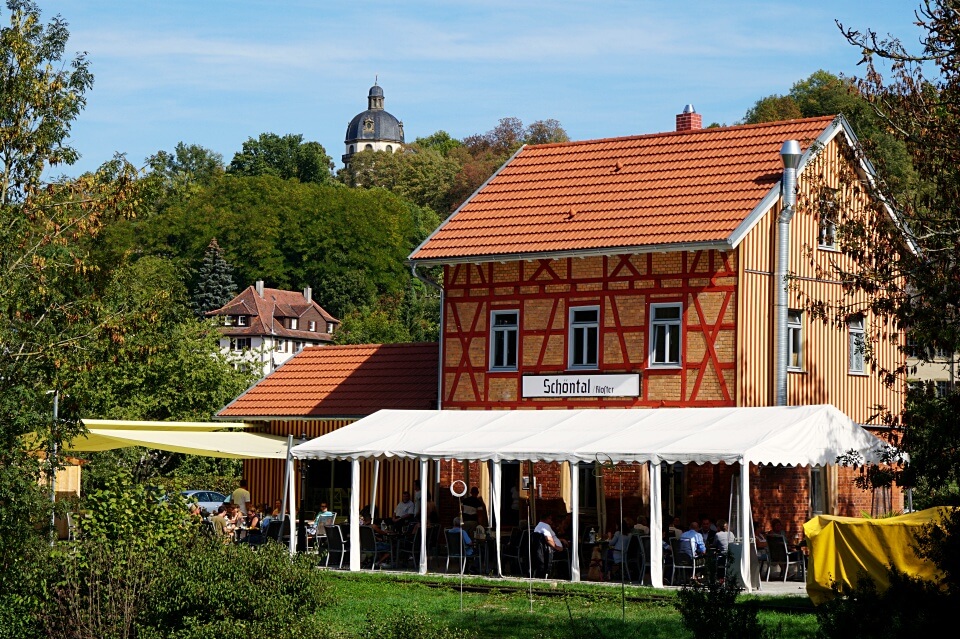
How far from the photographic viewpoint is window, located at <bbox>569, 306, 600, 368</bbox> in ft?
88.0

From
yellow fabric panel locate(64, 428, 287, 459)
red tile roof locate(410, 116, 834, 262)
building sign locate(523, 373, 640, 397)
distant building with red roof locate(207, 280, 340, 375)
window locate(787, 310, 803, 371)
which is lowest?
yellow fabric panel locate(64, 428, 287, 459)

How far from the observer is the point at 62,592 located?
46.2ft

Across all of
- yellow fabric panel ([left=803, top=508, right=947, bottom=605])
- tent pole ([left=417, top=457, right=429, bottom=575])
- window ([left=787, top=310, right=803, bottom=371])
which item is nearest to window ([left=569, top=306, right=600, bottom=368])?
window ([left=787, top=310, right=803, bottom=371])

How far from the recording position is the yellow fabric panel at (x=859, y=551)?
1659 cm

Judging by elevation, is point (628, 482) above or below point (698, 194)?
below

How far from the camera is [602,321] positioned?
2666cm

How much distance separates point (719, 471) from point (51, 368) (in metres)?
13.4

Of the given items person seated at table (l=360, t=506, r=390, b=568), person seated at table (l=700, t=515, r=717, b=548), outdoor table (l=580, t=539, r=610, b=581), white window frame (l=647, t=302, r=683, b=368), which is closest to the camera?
person seated at table (l=700, t=515, r=717, b=548)

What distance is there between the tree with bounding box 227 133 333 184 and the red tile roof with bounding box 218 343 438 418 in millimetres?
80517

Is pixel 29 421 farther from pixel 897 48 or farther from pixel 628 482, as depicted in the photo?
pixel 628 482

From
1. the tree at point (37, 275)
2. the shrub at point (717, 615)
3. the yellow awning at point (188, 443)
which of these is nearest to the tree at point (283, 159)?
the yellow awning at point (188, 443)

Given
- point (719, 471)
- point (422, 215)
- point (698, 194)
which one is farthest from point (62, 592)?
point (422, 215)


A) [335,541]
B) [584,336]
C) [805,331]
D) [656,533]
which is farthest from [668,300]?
[335,541]

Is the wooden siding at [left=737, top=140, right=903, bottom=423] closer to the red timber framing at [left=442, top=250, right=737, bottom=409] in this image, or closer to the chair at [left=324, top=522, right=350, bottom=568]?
the red timber framing at [left=442, top=250, right=737, bottom=409]
